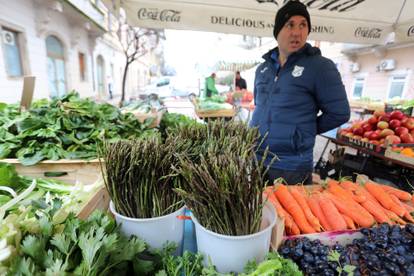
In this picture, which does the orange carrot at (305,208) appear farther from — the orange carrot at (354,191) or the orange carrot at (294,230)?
the orange carrot at (354,191)

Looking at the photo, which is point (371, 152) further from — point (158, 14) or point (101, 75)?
point (101, 75)

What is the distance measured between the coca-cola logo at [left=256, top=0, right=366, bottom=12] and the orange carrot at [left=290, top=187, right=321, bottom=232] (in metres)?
1.89

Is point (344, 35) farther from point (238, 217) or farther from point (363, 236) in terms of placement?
point (238, 217)

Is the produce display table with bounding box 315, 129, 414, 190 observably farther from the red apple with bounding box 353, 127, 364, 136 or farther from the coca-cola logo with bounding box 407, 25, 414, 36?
the coca-cola logo with bounding box 407, 25, 414, 36

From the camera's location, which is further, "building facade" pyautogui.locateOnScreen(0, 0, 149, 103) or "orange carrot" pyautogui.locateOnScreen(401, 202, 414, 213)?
"building facade" pyautogui.locateOnScreen(0, 0, 149, 103)

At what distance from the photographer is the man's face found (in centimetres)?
174

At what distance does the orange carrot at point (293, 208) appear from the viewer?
111 cm

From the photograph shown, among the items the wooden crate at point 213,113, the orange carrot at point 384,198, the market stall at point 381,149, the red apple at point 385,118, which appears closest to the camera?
the orange carrot at point 384,198

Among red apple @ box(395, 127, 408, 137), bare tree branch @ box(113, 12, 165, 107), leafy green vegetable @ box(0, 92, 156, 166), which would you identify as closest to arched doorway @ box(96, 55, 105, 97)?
bare tree branch @ box(113, 12, 165, 107)

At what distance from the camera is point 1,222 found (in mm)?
779

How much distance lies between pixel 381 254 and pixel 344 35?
8.28 feet

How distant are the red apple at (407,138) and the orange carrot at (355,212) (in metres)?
1.87

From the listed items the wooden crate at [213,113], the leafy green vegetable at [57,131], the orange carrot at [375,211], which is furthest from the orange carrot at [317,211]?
the wooden crate at [213,113]

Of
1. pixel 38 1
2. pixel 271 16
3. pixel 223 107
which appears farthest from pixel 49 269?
pixel 38 1
